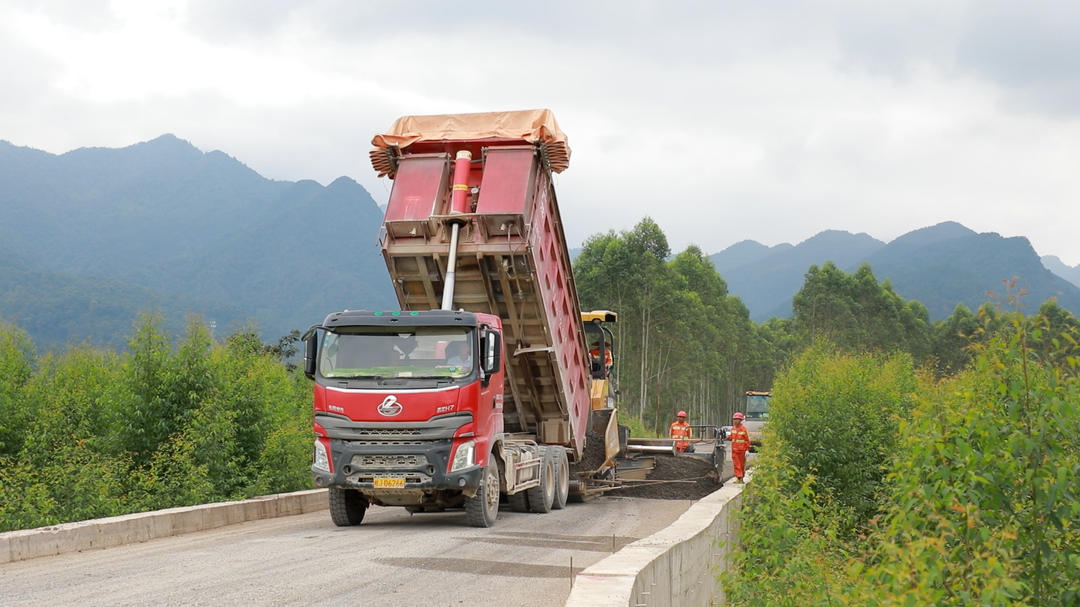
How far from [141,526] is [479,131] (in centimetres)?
696

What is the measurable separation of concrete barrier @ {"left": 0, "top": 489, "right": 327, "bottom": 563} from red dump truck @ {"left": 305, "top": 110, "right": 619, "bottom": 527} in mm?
1947

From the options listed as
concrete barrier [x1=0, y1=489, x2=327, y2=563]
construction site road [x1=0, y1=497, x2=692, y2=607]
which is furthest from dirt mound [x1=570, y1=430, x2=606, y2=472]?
concrete barrier [x1=0, y1=489, x2=327, y2=563]

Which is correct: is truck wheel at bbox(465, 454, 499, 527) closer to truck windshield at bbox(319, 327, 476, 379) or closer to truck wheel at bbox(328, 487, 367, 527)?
truck windshield at bbox(319, 327, 476, 379)

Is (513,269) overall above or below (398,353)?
above

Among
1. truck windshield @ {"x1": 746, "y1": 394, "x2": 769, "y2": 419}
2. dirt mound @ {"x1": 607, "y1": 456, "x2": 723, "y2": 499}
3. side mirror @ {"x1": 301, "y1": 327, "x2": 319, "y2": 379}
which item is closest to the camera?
side mirror @ {"x1": 301, "y1": 327, "x2": 319, "y2": 379}

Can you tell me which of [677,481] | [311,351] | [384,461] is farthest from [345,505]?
[677,481]

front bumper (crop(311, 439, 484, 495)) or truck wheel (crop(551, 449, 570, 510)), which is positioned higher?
front bumper (crop(311, 439, 484, 495))

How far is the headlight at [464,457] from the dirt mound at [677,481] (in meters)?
7.28

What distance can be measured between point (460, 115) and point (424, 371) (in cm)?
446

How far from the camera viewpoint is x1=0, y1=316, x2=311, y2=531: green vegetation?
1418 centimetres

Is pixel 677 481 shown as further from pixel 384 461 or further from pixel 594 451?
pixel 384 461

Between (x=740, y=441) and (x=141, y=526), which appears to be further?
(x=740, y=441)

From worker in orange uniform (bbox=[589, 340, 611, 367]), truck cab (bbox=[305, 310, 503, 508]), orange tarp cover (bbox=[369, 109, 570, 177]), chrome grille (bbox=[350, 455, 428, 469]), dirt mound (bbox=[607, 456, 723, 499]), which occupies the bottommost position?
dirt mound (bbox=[607, 456, 723, 499])

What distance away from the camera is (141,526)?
12.0 m
